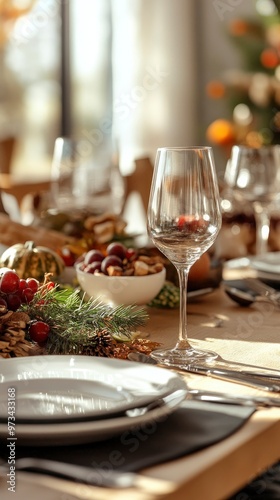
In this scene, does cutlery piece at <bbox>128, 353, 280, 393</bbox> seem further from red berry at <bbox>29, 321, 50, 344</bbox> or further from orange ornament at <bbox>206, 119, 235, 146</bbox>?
orange ornament at <bbox>206, 119, 235, 146</bbox>

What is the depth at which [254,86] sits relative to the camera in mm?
4312

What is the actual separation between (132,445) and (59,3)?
4547 millimetres

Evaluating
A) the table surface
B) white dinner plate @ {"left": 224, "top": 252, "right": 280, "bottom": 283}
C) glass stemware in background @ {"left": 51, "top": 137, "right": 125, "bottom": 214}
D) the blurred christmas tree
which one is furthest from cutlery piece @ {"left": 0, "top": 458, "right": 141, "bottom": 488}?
the blurred christmas tree

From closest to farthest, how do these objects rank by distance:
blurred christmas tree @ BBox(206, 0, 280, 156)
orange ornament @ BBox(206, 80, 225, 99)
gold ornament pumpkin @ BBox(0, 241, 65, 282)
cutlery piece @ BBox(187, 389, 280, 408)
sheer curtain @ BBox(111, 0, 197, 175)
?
1. cutlery piece @ BBox(187, 389, 280, 408)
2. gold ornament pumpkin @ BBox(0, 241, 65, 282)
3. blurred christmas tree @ BBox(206, 0, 280, 156)
4. orange ornament @ BBox(206, 80, 225, 99)
5. sheer curtain @ BBox(111, 0, 197, 175)

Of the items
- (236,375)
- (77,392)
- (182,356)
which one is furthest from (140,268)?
(77,392)

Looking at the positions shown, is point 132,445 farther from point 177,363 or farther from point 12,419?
point 177,363

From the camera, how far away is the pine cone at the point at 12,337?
3.22 ft

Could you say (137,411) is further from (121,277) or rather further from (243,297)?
(243,297)

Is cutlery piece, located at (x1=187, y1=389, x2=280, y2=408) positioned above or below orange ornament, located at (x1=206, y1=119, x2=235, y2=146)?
below

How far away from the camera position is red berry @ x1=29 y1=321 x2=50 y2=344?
1.01 m

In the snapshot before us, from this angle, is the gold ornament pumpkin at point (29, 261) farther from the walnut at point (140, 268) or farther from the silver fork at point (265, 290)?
the silver fork at point (265, 290)

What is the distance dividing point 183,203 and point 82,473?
410 mm

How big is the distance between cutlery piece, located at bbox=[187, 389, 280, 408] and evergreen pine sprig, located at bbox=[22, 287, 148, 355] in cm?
19

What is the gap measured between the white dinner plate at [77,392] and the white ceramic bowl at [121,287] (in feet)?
1.30
